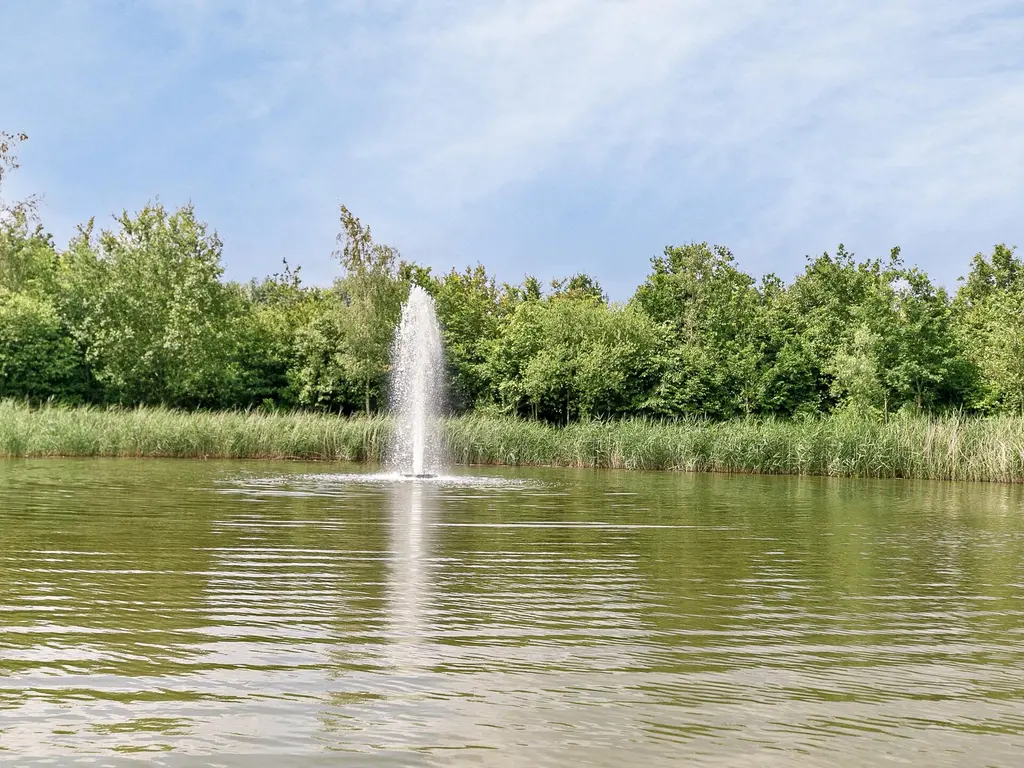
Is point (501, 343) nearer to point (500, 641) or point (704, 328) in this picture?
point (704, 328)

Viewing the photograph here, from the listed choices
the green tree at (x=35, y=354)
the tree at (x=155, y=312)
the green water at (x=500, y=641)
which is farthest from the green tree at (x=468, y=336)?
the green water at (x=500, y=641)

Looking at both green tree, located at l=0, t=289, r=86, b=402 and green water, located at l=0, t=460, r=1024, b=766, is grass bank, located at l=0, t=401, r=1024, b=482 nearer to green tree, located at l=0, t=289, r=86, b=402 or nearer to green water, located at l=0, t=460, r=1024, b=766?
green tree, located at l=0, t=289, r=86, b=402

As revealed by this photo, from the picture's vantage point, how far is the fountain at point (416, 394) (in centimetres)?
2865

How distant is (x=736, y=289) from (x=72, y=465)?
3601 cm

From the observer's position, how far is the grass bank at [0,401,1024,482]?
29.7 meters

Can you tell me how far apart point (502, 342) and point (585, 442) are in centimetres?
1646

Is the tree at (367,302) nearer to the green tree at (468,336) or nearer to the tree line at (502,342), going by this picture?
the tree line at (502,342)

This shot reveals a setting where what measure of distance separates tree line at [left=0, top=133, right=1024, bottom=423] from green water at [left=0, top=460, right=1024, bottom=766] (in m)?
29.6

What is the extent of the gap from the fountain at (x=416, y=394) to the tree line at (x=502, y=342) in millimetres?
1195

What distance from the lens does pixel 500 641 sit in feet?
23.0

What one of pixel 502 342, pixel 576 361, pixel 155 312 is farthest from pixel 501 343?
pixel 155 312

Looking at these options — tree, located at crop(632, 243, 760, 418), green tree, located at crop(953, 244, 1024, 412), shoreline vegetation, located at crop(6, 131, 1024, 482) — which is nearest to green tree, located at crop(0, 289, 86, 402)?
shoreline vegetation, located at crop(6, 131, 1024, 482)

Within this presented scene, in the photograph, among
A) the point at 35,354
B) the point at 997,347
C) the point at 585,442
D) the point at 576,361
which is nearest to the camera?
the point at 585,442

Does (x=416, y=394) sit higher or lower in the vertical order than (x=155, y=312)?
lower
